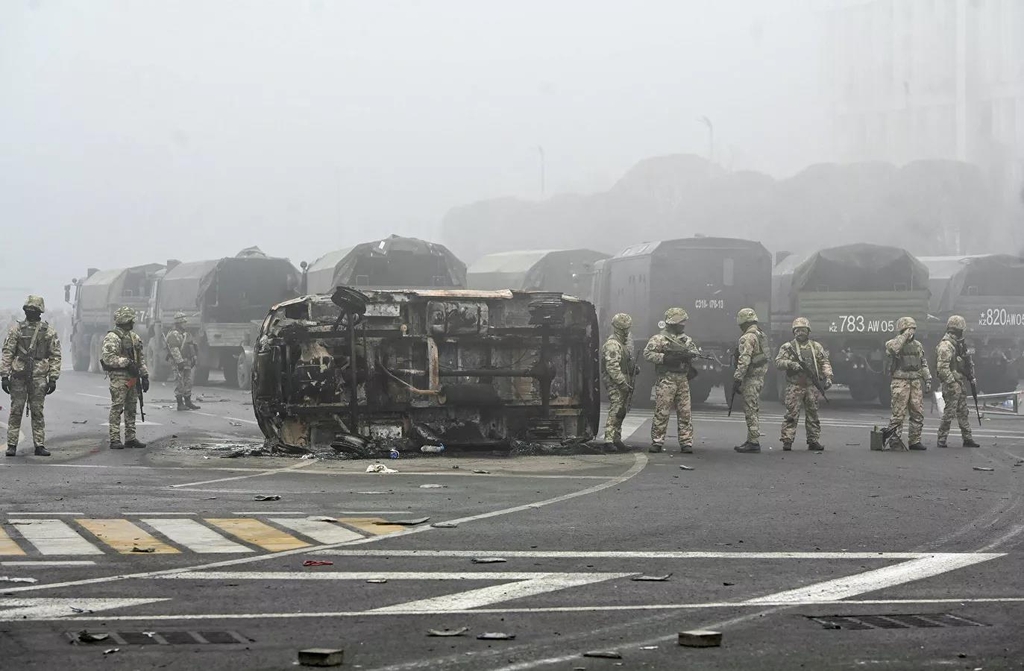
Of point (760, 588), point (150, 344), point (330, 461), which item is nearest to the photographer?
point (760, 588)

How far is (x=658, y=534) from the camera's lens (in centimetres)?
1041

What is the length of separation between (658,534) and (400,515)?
215cm

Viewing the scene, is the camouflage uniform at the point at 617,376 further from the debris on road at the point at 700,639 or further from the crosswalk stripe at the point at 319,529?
the debris on road at the point at 700,639

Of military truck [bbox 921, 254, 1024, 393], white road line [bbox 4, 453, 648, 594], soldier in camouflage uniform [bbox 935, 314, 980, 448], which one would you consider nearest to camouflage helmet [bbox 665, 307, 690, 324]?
soldier in camouflage uniform [bbox 935, 314, 980, 448]

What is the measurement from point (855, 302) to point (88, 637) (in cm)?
2517

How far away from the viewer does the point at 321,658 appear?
6148 millimetres

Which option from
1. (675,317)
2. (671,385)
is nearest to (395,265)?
(675,317)

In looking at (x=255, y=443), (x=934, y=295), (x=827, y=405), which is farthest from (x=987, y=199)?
(x=255, y=443)

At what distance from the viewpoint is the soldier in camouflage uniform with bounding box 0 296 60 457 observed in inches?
700

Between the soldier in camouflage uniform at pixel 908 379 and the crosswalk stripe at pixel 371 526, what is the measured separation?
989 centimetres

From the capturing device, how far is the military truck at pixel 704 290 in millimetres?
29281

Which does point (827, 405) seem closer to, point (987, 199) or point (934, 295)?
point (934, 295)

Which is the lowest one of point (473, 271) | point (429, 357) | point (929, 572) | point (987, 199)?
point (929, 572)

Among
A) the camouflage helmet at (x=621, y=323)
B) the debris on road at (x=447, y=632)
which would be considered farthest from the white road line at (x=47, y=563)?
the camouflage helmet at (x=621, y=323)
